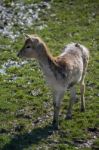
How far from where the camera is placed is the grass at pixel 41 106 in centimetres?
1277

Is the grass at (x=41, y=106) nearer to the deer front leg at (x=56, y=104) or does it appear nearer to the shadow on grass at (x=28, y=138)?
the shadow on grass at (x=28, y=138)

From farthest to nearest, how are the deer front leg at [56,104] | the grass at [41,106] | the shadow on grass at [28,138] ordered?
the deer front leg at [56,104]
the grass at [41,106]
the shadow on grass at [28,138]

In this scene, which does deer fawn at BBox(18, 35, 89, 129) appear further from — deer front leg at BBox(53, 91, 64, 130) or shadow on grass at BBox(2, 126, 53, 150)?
shadow on grass at BBox(2, 126, 53, 150)

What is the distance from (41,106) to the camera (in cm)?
1491

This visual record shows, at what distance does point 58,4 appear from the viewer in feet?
88.2

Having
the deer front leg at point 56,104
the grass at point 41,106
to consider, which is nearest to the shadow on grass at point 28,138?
the grass at point 41,106

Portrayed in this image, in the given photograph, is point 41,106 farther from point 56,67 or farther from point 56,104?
point 56,67

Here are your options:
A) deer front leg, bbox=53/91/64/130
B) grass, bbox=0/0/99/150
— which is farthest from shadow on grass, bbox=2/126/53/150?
deer front leg, bbox=53/91/64/130

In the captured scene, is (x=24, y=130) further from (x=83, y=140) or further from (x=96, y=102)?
(x=96, y=102)

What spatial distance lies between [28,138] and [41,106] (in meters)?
2.18

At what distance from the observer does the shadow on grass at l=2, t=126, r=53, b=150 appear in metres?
12.4

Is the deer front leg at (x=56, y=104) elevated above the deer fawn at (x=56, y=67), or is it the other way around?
the deer fawn at (x=56, y=67)

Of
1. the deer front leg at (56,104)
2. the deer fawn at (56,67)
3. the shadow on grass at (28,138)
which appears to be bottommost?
the shadow on grass at (28,138)

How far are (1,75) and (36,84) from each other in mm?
1483
